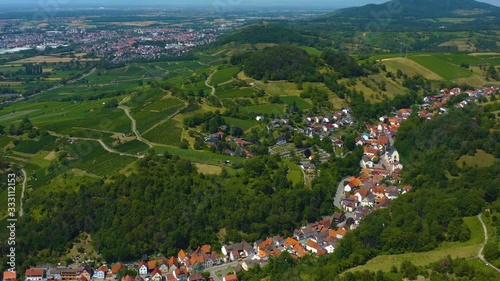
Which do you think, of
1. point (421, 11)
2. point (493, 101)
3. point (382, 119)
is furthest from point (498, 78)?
point (421, 11)

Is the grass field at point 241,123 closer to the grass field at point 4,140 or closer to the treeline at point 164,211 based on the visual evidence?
the treeline at point 164,211

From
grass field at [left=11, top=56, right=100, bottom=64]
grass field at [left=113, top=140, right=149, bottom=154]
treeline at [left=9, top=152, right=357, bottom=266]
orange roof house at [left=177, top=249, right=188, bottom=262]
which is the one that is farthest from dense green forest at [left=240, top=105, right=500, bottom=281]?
grass field at [left=11, top=56, right=100, bottom=64]

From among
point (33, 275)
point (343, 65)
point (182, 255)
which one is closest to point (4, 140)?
point (33, 275)

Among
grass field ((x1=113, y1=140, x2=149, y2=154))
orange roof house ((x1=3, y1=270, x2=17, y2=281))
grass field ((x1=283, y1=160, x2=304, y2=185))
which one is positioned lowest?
orange roof house ((x1=3, y1=270, x2=17, y2=281))

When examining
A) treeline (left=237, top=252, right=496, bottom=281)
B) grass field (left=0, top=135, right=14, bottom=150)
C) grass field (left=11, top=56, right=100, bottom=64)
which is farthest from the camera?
grass field (left=11, top=56, right=100, bottom=64)

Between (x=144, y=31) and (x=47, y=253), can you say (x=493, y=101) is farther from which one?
(x=144, y=31)

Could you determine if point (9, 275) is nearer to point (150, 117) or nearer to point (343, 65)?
point (150, 117)

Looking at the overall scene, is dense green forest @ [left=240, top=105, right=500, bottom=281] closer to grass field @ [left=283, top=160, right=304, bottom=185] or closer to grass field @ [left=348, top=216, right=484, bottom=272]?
grass field @ [left=348, top=216, right=484, bottom=272]
